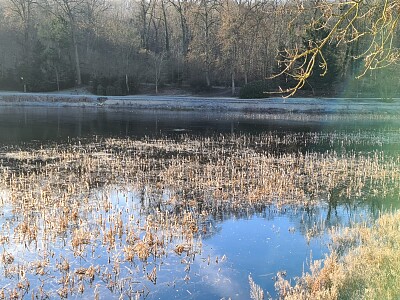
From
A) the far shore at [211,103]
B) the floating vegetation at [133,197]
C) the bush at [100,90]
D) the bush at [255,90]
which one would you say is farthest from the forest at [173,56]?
the floating vegetation at [133,197]

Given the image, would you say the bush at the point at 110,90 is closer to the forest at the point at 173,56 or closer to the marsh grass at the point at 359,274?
the forest at the point at 173,56

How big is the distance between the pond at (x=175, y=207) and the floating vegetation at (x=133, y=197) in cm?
4

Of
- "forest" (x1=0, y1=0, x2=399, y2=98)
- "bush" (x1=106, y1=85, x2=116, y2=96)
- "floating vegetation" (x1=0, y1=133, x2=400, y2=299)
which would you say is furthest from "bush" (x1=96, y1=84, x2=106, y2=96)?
"floating vegetation" (x1=0, y1=133, x2=400, y2=299)

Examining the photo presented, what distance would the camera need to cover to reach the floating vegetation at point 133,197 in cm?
801

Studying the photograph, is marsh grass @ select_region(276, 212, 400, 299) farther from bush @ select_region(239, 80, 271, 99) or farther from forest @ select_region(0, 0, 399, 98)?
forest @ select_region(0, 0, 399, 98)

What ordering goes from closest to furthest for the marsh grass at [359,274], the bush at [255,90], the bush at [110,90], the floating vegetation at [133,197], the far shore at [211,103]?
1. the marsh grass at [359,274]
2. the floating vegetation at [133,197]
3. the far shore at [211,103]
4. the bush at [255,90]
5. the bush at [110,90]

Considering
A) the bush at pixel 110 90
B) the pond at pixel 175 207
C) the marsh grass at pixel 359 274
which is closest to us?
the marsh grass at pixel 359 274

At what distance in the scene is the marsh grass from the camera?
633cm

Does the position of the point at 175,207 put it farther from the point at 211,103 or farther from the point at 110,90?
the point at 110,90

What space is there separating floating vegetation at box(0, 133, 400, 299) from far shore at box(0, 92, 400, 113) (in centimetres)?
2033

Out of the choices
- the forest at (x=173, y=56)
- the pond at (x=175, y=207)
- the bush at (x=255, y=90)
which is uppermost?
the forest at (x=173, y=56)

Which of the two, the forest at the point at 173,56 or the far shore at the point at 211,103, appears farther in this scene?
the forest at the point at 173,56

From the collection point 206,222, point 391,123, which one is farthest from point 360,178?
point 391,123

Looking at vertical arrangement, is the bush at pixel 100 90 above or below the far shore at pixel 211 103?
above
